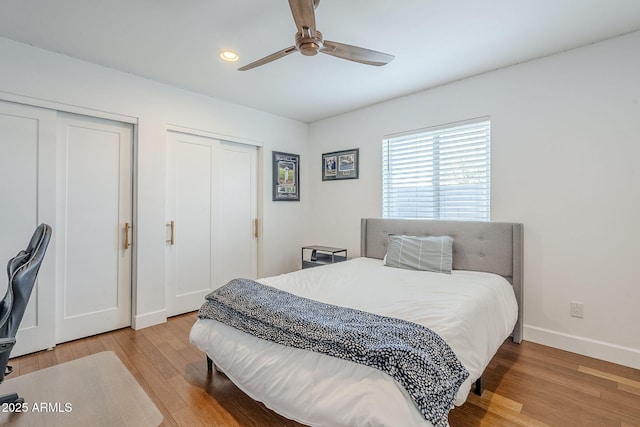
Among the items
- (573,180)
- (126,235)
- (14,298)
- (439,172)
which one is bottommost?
(14,298)

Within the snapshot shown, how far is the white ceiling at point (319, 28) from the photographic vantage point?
196 centimetres

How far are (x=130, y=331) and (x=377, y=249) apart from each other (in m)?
2.70

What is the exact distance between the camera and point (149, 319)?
120 inches

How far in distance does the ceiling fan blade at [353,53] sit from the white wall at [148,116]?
2076 mm

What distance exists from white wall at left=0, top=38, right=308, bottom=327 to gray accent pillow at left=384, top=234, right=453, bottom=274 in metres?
1.84

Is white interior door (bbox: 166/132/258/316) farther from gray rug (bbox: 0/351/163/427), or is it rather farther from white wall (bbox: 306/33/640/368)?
white wall (bbox: 306/33/640/368)

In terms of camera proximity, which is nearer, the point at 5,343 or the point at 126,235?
the point at 5,343

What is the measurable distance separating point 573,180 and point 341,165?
A: 248cm

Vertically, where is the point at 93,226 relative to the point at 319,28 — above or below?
below

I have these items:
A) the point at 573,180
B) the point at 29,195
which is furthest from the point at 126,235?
the point at 573,180

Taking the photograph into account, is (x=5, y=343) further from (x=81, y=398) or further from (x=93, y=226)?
(x=93, y=226)

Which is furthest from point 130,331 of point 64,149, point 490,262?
point 490,262

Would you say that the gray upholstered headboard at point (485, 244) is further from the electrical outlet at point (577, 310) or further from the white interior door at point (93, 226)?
the white interior door at point (93, 226)

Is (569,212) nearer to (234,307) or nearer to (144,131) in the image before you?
(234,307)
